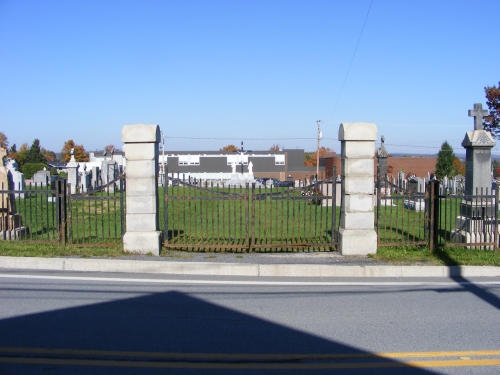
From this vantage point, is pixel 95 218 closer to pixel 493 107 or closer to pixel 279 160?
pixel 493 107

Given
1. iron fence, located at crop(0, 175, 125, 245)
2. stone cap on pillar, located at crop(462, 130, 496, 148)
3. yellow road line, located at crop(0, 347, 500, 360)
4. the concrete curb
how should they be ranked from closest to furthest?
Answer: yellow road line, located at crop(0, 347, 500, 360)
the concrete curb
iron fence, located at crop(0, 175, 125, 245)
stone cap on pillar, located at crop(462, 130, 496, 148)

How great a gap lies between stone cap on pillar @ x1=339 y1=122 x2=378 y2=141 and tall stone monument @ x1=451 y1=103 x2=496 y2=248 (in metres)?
3.17

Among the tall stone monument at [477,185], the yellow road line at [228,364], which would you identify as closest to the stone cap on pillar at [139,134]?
the yellow road line at [228,364]

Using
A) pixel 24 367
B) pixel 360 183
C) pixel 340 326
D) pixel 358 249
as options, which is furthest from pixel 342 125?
pixel 24 367

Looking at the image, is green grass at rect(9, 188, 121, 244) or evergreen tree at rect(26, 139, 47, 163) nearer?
green grass at rect(9, 188, 121, 244)

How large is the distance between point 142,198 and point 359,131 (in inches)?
177

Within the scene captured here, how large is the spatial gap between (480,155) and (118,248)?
331 inches

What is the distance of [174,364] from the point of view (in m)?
5.01

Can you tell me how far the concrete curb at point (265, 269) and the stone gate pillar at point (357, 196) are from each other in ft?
3.47

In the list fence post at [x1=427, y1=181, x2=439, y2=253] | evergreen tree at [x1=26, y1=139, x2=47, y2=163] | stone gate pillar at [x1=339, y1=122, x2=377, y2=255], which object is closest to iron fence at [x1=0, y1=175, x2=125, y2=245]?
stone gate pillar at [x1=339, y1=122, x2=377, y2=255]

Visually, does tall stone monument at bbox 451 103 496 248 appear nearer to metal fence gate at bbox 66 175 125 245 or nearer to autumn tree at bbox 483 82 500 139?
metal fence gate at bbox 66 175 125 245

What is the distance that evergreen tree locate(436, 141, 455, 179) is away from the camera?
5671 cm

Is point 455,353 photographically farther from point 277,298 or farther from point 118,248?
point 118,248

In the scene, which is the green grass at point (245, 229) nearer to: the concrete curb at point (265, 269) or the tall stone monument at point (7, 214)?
the concrete curb at point (265, 269)
